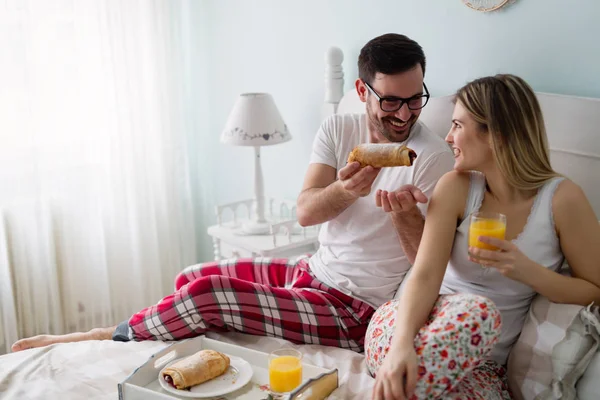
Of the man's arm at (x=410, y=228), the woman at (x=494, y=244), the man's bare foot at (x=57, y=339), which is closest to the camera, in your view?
the woman at (x=494, y=244)

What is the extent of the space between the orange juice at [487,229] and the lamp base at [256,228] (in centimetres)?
153

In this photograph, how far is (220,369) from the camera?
1.87m

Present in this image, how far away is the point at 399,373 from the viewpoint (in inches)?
60.6

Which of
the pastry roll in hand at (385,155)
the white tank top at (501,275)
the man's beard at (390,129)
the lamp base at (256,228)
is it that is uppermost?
the man's beard at (390,129)

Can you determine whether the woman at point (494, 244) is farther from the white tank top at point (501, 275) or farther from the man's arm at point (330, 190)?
the man's arm at point (330, 190)

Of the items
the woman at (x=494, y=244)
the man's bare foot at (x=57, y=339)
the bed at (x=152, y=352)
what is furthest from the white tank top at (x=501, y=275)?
the man's bare foot at (x=57, y=339)

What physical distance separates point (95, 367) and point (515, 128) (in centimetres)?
141

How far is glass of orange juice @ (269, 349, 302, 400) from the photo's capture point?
1767mm

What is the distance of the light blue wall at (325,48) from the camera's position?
2164 mm

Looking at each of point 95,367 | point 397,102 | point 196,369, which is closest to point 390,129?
point 397,102

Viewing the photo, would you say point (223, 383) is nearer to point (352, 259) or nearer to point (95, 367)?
point (95, 367)

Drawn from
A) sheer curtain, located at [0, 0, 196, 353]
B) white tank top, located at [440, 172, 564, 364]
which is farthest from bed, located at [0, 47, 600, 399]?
sheer curtain, located at [0, 0, 196, 353]

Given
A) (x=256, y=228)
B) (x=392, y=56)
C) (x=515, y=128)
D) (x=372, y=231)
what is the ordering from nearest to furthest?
(x=515, y=128), (x=392, y=56), (x=372, y=231), (x=256, y=228)

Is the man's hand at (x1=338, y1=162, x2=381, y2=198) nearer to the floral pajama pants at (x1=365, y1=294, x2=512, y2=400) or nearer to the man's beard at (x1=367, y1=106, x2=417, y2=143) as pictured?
the man's beard at (x1=367, y1=106, x2=417, y2=143)
